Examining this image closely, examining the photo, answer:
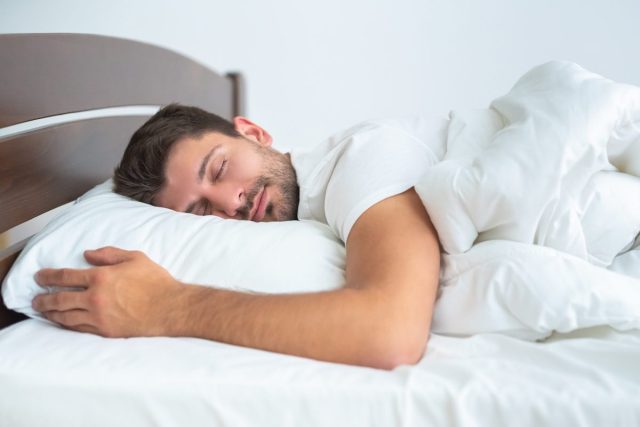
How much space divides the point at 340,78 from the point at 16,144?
1.46m

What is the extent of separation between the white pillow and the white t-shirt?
0.21 ft

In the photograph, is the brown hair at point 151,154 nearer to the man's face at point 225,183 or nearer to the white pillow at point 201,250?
the man's face at point 225,183

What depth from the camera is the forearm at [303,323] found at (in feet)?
2.42

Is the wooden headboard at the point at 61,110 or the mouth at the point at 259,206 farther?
the mouth at the point at 259,206

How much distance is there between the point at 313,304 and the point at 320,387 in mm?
121

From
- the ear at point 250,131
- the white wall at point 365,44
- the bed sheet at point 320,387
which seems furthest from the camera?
the white wall at point 365,44

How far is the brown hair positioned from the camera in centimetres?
121

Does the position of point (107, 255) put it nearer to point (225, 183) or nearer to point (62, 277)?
point (62, 277)

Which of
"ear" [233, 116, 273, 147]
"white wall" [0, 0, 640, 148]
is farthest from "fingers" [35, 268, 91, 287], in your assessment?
"white wall" [0, 0, 640, 148]

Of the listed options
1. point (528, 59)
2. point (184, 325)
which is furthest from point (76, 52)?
point (528, 59)

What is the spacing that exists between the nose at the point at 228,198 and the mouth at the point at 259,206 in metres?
0.03

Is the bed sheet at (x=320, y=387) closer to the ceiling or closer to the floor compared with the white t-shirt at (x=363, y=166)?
closer to the floor

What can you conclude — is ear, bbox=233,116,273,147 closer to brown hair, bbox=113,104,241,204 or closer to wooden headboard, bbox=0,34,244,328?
brown hair, bbox=113,104,241,204

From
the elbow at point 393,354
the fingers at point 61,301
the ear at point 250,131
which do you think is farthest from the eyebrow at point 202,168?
the elbow at point 393,354
